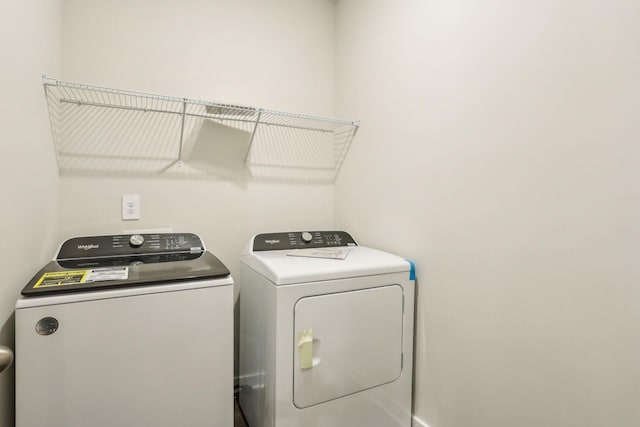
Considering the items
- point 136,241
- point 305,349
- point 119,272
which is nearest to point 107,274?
point 119,272

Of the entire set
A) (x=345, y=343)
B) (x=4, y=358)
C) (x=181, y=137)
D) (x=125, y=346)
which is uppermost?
(x=181, y=137)

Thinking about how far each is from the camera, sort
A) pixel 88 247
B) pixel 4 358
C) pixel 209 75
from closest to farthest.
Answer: pixel 4 358 → pixel 88 247 → pixel 209 75

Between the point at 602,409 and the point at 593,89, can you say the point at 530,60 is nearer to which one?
the point at 593,89

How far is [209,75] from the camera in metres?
1.86

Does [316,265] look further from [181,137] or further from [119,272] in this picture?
[181,137]

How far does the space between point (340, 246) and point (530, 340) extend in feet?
3.52

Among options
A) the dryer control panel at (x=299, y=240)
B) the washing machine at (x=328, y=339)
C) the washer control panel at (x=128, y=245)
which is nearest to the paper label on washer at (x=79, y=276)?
the washer control panel at (x=128, y=245)

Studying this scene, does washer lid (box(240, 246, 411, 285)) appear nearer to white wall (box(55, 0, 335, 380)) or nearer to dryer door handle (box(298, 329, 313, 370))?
dryer door handle (box(298, 329, 313, 370))

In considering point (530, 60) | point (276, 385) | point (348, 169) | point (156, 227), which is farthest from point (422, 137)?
point (156, 227)

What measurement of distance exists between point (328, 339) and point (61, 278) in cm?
102

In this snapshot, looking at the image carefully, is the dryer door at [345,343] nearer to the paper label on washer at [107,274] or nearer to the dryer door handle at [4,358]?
the paper label on washer at [107,274]

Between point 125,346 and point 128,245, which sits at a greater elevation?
point 128,245

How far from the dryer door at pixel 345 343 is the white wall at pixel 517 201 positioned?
0.63ft

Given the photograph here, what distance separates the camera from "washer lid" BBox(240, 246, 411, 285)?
128 cm
